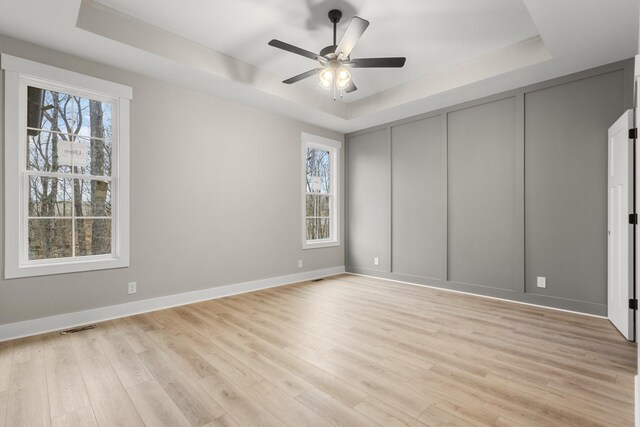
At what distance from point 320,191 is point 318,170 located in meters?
0.39

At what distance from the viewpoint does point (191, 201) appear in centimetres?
405

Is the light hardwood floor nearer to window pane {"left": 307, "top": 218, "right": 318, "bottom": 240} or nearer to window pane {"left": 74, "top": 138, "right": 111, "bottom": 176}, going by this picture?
window pane {"left": 74, "top": 138, "right": 111, "bottom": 176}

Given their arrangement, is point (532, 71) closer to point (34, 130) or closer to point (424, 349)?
point (424, 349)

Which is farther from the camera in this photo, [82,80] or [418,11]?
[82,80]

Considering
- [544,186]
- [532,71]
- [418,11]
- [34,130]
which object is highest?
[418,11]

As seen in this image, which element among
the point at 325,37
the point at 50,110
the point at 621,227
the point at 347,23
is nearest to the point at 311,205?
the point at 325,37

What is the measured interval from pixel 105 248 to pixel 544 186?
514 centimetres

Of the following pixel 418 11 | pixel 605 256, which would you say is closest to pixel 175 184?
pixel 418 11

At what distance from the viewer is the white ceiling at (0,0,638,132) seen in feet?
8.86

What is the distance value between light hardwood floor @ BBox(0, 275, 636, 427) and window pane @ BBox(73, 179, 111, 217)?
1.20 m

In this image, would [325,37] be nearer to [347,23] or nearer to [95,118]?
[347,23]

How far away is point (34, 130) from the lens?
303cm

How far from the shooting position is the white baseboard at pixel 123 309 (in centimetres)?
288

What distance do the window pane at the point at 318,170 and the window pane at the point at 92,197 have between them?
10.0 feet
